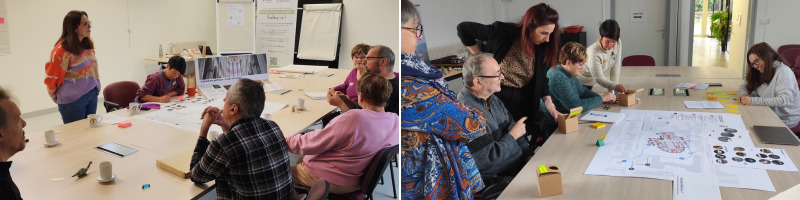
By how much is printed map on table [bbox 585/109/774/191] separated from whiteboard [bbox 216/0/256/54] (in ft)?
9.15

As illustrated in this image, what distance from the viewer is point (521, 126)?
7.06ft

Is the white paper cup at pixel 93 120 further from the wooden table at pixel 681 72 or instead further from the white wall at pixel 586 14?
the wooden table at pixel 681 72

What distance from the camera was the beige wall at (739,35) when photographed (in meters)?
6.86

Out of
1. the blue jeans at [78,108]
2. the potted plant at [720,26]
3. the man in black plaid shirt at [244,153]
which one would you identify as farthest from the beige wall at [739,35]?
the blue jeans at [78,108]

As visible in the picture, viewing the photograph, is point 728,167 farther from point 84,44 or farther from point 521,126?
point 84,44

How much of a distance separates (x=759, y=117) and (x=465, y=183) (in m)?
1.86

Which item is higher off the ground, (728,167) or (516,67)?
(516,67)

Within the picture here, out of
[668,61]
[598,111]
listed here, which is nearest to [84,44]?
[598,111]

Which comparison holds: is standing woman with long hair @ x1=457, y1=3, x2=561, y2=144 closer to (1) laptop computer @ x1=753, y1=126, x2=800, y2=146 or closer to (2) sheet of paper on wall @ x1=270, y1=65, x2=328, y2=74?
(1) laptop computer @ x1=753, y1=126, x2=800, y2=146

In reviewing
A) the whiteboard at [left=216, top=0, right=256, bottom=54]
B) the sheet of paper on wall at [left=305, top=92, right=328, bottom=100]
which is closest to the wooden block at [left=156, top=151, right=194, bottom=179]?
the sheet of paper on wall at [left=305, top=92, right=328, bottom=100]

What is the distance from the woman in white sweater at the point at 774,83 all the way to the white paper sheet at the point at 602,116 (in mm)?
886

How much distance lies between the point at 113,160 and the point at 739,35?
774cm

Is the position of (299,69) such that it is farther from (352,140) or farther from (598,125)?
(598,125)

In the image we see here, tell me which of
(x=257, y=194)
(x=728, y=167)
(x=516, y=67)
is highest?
(x=516, y=67)
